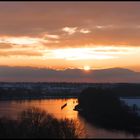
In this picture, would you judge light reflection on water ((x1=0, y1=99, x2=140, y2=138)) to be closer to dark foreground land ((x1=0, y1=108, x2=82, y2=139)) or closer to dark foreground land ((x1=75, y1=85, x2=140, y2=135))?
dark foreground land ((x1=75, y1=85, x2=140, y2=135))

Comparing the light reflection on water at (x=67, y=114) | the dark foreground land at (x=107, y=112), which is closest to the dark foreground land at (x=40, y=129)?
the light reflection on water at (x=67, y=114)

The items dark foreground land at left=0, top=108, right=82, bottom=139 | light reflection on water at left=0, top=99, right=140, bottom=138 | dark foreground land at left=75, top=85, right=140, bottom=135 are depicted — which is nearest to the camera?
dark foreground land at left=0, top=108, right=82, bottom=139

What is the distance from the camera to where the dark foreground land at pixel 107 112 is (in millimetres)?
10102

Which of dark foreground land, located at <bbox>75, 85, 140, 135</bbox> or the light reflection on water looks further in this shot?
dark foreground land, located at <bbox>75, 85, 140, 135</bbox>

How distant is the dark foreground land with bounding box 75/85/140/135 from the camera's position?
10102 mm

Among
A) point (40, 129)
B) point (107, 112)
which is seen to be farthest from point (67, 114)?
point (40, 129)

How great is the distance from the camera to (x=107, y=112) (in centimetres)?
1238

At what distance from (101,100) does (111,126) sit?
3.60m

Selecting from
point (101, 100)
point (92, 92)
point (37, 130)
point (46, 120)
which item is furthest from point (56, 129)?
point (92, 92)

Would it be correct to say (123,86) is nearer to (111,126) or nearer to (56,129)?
(111,126)

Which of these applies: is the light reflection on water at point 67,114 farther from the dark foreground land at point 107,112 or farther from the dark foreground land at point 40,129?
the dark foreground land at point 40,129

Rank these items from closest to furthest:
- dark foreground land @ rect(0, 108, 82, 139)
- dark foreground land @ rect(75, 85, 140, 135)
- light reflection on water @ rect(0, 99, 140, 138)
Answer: dark foreground land @ rect(0, 108, 82, 139) < light reflection on water @ rect(0, 99, 140, 138) < dark foreground land @ rect(75, 85, 140, 135)

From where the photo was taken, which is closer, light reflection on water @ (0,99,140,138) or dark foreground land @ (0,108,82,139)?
dark foreground land @ (0,108,82,139)

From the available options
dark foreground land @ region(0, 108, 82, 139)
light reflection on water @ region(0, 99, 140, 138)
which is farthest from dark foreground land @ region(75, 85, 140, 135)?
dark foreground land @ region(0, 108, 82, 139)
